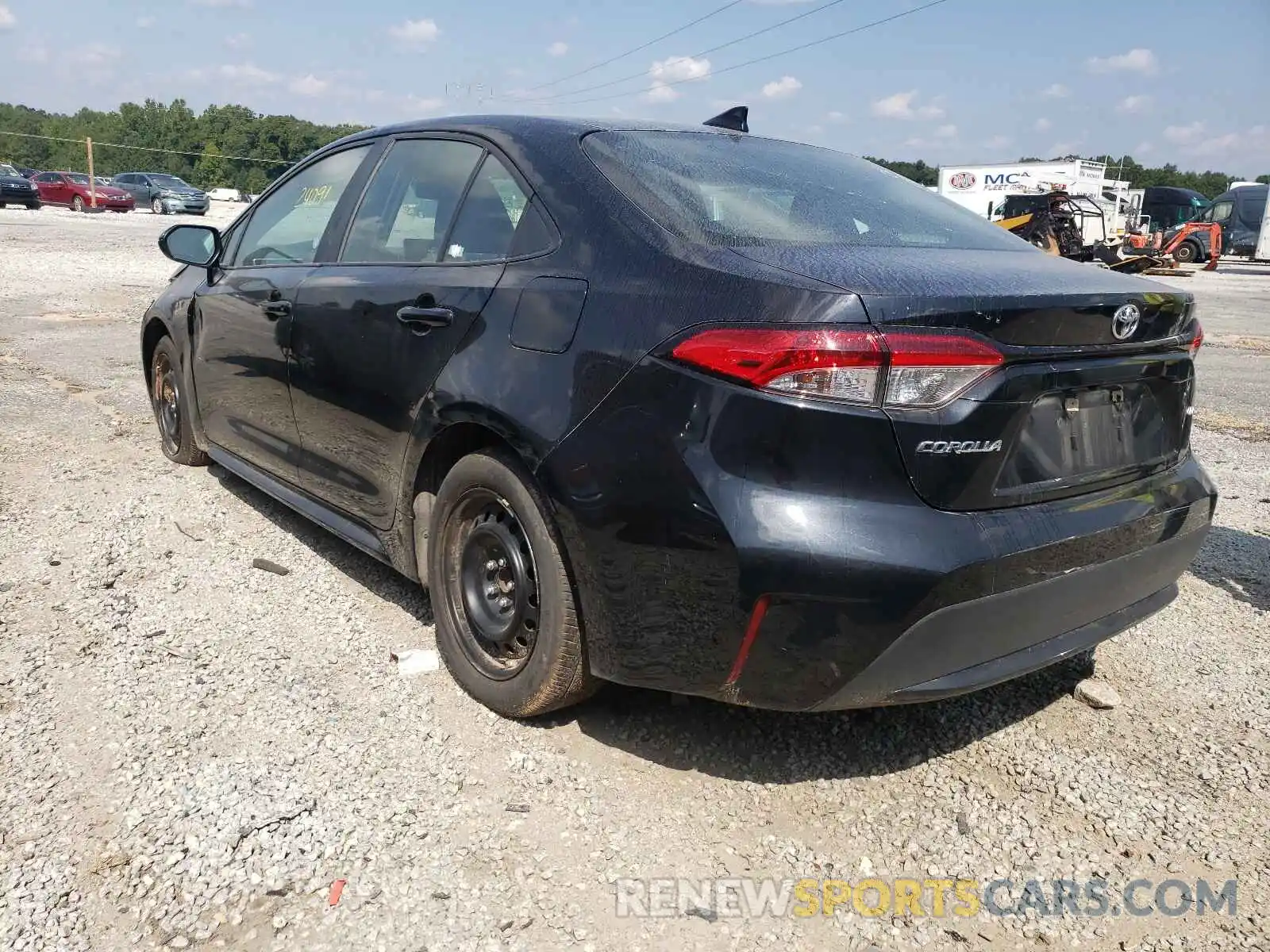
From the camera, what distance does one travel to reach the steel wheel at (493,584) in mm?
2656

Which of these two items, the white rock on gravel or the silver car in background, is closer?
the white rock on gravel

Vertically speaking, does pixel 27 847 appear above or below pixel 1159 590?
below

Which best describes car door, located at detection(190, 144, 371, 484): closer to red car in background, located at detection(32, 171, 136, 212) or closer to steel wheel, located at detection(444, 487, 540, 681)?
steel wheel, located at detection(444, 487, 540, 681)

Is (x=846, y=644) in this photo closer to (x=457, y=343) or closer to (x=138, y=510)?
(x=457, y=343)

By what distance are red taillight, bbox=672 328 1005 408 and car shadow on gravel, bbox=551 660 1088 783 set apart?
112 cm

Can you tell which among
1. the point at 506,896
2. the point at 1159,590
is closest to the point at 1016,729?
the point at 1159,590


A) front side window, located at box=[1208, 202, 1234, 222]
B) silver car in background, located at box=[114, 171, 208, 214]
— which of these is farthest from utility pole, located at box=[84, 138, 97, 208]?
front side window, located at box=[1208, 202, 1234, 222]

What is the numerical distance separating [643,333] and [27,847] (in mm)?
1832

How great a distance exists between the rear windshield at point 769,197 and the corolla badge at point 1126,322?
1.69 feet

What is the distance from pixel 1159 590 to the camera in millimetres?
2670

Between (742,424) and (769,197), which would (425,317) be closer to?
(769,197)

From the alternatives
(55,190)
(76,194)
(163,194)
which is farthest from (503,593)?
(55,190)

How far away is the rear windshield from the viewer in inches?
97.3

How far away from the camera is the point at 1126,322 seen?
2.32 m
